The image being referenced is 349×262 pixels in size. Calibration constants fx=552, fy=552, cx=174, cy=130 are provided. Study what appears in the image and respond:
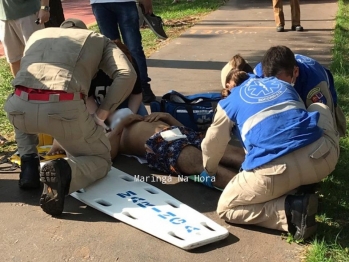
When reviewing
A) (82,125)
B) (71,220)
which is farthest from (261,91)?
(71,220)

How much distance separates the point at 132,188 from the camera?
3.90 meters

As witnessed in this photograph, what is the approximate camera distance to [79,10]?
16.9m

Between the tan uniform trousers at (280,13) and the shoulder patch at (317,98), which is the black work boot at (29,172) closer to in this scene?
the shoulder patch at (317,98)

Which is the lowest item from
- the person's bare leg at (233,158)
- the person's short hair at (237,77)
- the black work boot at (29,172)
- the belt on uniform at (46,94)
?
the person's bare leg at (233,158)

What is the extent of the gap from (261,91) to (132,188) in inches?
46.8

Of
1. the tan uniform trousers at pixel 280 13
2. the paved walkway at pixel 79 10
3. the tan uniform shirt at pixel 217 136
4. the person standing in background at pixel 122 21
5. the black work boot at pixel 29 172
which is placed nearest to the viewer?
the tan uniform shirt at pixel 217 136

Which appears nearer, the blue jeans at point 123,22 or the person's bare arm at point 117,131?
the person's bare arm at point 117,131

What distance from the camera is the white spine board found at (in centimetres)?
324

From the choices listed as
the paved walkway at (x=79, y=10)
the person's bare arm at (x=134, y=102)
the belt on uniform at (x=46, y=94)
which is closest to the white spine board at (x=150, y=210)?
the belt on uniform at (x=46, y=94)

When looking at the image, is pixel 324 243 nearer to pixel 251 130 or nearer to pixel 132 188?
pixel 251 130

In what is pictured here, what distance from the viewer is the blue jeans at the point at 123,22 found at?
5.76m

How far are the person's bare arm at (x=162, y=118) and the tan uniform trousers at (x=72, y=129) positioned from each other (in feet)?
1.97

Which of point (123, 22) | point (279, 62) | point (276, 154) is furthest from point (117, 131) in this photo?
point (123, 22)

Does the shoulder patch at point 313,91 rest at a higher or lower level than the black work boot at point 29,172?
higher
